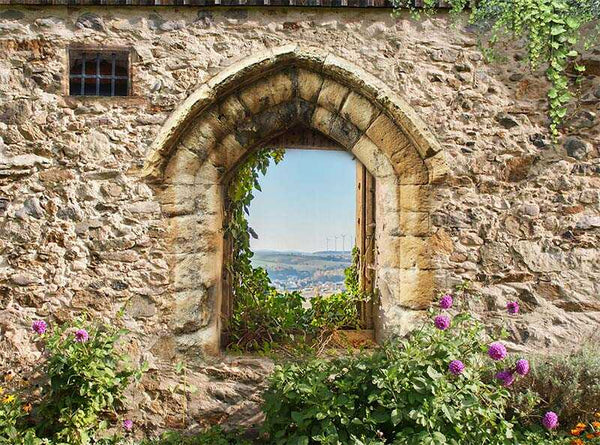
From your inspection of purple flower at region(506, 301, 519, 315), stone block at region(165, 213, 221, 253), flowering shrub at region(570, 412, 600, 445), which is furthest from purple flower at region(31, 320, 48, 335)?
flowering shrub at region(570, 412, 600, 445)

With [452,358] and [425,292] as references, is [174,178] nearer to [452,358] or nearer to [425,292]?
[425,292]

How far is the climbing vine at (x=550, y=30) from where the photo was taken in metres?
3.67

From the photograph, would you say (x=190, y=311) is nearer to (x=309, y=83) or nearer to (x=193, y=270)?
(x=193, y=270)

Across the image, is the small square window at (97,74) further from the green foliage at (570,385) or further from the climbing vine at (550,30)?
the green foliage at (570,385)

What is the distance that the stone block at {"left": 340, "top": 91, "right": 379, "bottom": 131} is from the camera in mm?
3799

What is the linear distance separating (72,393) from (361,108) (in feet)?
9.05

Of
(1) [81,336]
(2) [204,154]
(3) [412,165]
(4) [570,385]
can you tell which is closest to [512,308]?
(4) [570,385]

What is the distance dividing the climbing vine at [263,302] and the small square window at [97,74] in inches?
42.8

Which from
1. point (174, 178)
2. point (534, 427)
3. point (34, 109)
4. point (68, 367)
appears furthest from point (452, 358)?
point (34, 109)

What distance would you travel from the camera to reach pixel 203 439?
11.8 ft

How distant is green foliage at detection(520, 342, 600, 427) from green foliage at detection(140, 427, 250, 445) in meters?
1.99

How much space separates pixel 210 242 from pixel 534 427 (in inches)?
98.3

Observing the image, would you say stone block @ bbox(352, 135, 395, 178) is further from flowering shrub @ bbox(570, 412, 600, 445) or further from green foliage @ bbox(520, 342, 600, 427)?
flowering shrub @ bbox(570, 412, 600, 445)

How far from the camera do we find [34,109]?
3.80 meters
